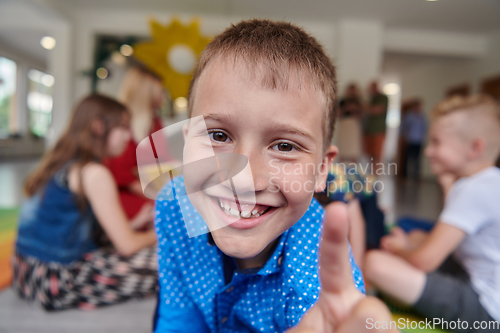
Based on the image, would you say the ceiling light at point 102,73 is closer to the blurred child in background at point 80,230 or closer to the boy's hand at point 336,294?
the blurred child in background at point 80,230

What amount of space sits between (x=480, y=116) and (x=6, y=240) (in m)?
1.42

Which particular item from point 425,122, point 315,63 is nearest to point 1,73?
point 315,63

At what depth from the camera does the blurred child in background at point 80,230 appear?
66 cm

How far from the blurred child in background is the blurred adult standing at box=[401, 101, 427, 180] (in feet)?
7.06

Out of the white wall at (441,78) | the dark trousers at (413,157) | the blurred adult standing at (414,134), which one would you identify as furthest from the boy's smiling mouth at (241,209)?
the white wall at (441,78)

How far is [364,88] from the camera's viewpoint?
36 cm

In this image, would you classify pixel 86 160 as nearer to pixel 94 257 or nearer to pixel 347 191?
pixel 94 257

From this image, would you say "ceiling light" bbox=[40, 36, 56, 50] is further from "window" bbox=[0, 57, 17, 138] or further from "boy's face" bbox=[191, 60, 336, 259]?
"boy's face" bbox=[191, 60, 336, 259]

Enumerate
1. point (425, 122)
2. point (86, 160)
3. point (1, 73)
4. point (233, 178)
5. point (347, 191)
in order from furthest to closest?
1. point (425, 122)
2. point (1, 73)
3. point (86, 160)
4. point (347, 191)
5. point (233, 178)

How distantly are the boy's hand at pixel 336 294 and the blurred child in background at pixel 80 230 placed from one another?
1.96ft

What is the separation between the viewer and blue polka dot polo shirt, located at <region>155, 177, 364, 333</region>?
24 centimetres

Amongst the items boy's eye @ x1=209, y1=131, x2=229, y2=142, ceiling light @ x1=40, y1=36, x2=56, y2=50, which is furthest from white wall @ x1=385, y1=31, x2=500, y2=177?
ceiling light @ x1=40, y1=36, x2=56, y2=50

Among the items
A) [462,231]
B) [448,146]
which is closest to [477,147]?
[448,146]

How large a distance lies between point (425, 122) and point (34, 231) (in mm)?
2581
